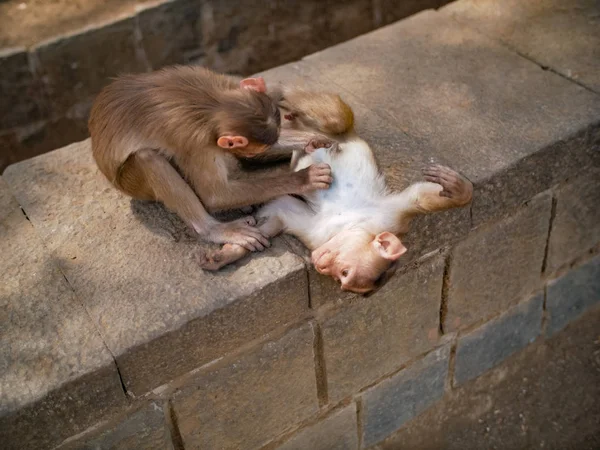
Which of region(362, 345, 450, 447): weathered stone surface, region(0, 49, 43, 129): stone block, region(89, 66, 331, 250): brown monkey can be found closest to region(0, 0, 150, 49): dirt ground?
region(0, 49, 43, 129): stone block

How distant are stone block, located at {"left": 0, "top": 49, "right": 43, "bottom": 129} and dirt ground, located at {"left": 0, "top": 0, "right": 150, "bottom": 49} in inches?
5.2

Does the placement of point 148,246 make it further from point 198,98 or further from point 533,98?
point 533,98

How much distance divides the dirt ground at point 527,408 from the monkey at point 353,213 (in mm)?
1684

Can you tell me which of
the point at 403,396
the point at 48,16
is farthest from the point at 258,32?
the point at 403,396

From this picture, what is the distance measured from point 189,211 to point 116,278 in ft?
1.31

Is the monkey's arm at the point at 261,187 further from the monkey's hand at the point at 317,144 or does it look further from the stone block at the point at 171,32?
the stone block at the point at 171,32

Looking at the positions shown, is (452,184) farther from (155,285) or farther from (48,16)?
(48,16)

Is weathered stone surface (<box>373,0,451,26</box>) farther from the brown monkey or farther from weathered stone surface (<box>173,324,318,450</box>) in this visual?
weathered stone surface (<box>173,324,318,450</box>)

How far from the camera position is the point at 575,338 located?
4.64 meters

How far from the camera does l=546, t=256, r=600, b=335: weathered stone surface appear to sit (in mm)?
4352

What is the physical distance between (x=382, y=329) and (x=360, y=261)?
2.70ft

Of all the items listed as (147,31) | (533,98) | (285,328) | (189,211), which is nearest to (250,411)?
(285,328)

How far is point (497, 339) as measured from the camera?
14.0 feet

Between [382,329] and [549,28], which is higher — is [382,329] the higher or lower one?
the lower one
